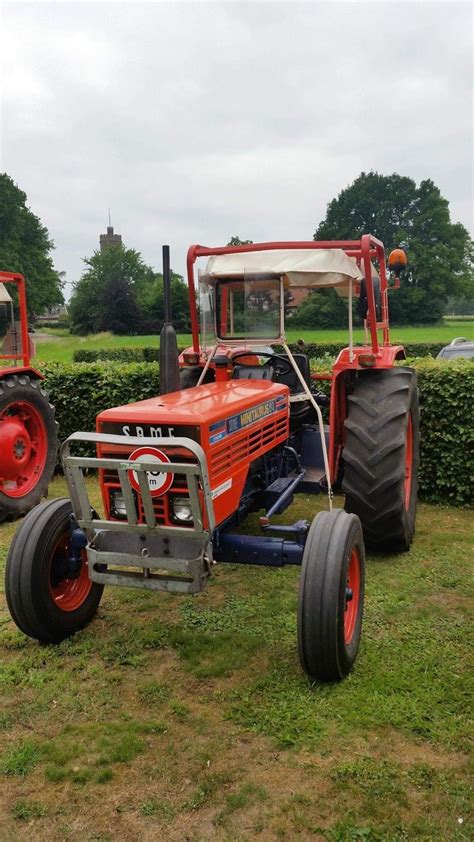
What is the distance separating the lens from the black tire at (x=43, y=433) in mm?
6004

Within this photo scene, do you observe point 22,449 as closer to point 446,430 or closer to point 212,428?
point 212,428

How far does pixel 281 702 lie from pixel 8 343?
484 centimetres

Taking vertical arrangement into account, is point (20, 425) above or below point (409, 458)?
above

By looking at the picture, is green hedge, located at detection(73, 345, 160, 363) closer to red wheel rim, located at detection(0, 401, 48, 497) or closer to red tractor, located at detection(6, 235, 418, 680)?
red wheel rim, located at detection(0, 401, 48, 497)

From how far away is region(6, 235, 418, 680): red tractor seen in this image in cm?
309

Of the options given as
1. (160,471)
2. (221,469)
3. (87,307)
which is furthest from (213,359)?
(87,307)

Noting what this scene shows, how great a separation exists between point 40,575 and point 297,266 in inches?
95.6

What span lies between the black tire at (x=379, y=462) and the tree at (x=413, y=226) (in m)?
42.9

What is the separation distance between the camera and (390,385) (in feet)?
15.6

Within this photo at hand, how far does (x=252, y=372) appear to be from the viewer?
482 cm

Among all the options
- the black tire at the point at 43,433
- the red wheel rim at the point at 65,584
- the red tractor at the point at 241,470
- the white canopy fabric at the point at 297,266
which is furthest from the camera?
the black tire at the point at 43,433

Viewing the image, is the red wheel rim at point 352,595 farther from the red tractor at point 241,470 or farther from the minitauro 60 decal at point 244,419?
the minitauro 60 decal at point 244,419

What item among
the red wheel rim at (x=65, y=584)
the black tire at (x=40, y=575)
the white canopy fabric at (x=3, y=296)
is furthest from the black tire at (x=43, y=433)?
the black tire at (x=40, y=575)

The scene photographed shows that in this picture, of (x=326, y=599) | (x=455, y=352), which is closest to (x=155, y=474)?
(x=326, y=599)
